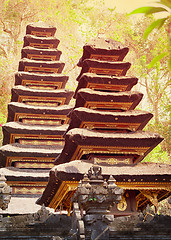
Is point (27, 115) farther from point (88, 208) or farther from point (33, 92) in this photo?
point (88, 208)

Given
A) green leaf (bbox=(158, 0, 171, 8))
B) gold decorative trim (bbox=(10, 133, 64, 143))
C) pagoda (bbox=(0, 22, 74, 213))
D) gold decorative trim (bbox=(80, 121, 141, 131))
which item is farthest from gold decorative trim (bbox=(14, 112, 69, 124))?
green leaf (bbox=(158, 0, 171, 8))

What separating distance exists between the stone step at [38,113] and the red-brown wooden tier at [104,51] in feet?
16.6

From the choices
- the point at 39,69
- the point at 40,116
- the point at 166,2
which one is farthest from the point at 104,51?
the point at 166,2

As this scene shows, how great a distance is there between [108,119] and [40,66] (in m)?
11.6

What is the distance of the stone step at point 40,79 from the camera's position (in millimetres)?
21906

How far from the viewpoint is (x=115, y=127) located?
13.1 metres

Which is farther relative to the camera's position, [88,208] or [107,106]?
[107,106]

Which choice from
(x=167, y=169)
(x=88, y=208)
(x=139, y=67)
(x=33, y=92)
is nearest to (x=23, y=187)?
(x=33, y=92)

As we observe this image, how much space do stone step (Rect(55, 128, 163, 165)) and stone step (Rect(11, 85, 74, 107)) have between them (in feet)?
29.6

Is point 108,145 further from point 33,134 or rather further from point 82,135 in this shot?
point 33,134

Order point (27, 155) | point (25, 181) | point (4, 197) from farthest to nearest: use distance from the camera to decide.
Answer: point (27, 155) < point (25, 181) < point (4, 197)

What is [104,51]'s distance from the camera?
15695mm

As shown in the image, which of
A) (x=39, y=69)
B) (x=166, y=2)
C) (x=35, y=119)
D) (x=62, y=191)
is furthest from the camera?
(x=39, y=69)

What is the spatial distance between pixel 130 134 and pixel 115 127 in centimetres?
98
